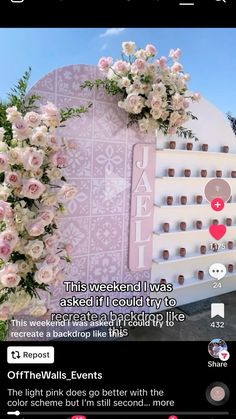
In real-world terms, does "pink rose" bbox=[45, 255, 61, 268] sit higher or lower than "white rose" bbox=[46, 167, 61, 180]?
lower

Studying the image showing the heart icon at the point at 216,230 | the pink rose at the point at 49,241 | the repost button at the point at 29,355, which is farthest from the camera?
the heart icon at the point at 216,230

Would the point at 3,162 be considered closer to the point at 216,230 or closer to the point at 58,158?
the point at 58,158

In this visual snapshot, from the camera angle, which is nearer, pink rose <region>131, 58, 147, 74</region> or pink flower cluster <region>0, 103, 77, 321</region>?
pink flower cluster <region>0, 103, 77, 321</region>

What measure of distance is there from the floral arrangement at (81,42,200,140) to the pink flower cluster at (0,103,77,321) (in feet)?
1.97

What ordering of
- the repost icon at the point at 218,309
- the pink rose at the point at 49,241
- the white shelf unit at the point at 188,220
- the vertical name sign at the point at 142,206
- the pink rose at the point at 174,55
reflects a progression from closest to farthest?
the repost icon at the point at 218,309 < the pink rose at the point at 49,241 < the pink rose at the point at 174,55 < the vertical name sign at the point at 142,206 < the white shelf unit at the point at 188,220

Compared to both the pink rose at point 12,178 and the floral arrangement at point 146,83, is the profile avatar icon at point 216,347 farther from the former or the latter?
the floral arrangement at point 146,83

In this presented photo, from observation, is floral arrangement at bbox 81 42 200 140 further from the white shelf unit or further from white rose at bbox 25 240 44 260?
white rose at bbox 25 240 44 260

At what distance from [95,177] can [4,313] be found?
0.91m

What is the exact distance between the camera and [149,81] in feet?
5.61

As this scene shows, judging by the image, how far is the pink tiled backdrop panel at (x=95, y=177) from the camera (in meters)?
1.65

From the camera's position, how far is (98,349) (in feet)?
2.82

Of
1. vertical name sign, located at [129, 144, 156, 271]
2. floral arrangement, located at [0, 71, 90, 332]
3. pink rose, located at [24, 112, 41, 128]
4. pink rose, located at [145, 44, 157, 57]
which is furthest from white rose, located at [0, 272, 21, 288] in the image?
pink rose, located at [145, 44, 157, 57]

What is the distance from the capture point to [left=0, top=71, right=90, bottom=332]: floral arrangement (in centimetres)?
118

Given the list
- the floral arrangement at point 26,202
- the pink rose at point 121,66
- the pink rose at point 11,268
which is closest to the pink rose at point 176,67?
the pink rose at point 121,66
